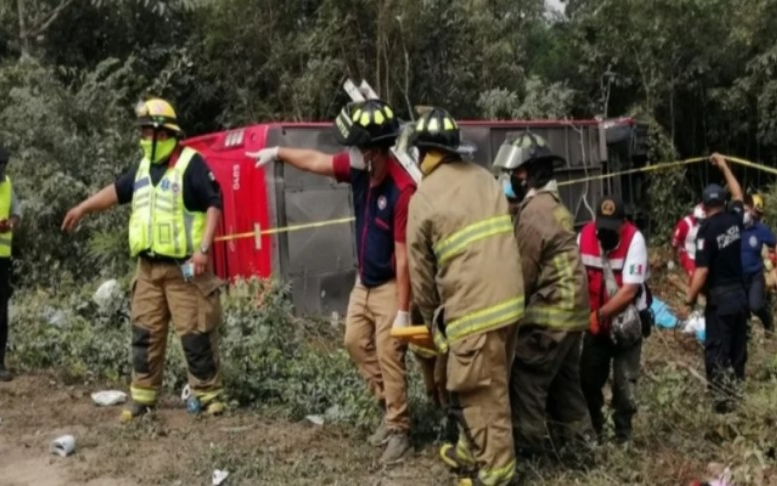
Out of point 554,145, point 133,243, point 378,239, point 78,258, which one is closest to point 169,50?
Result: point 78,258

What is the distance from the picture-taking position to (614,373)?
208 inches

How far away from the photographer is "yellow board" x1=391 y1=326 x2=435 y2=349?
14.6 feet

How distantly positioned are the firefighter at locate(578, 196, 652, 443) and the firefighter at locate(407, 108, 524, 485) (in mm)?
980

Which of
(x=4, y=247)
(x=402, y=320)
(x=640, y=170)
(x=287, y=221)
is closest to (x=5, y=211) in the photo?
(x=4, y=247)

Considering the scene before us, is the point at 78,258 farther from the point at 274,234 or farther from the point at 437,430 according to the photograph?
the point at 437,430

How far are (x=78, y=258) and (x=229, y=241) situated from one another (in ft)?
8.24

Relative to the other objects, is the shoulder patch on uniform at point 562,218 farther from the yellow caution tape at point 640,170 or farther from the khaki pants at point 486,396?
the yellow caution tape at point 640,170

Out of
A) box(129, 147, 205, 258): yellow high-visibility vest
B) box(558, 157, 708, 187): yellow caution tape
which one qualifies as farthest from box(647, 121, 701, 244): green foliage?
box(129, 147, 205, 258): yellow high-visibility vest

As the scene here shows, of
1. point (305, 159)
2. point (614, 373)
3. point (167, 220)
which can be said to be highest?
point (305, 159)

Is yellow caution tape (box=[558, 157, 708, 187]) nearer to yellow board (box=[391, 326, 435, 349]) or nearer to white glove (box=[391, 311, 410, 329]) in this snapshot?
white glove (box=[391, 311, 410, 329])

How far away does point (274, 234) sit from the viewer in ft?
28.9

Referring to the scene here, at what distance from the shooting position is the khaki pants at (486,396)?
4.15 m

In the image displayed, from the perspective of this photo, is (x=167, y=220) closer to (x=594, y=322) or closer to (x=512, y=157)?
(x=512, y=157)

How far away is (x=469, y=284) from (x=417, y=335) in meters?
0.47
